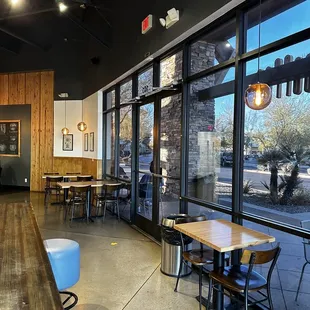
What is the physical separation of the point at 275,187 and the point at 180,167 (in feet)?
5.35

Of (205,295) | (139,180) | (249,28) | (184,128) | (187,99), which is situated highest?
(249,28)

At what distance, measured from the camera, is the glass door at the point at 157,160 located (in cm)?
446

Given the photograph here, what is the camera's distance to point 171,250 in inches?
140

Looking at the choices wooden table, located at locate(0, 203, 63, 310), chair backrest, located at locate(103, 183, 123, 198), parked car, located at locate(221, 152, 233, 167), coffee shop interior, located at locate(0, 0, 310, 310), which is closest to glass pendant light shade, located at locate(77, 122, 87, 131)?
coffee shop interior, located at locate(0, 0, 310, 310)

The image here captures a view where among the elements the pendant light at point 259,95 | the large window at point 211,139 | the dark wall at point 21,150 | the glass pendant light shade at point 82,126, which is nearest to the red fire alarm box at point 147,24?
the large window at point 211,139

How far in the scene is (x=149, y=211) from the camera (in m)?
5.36

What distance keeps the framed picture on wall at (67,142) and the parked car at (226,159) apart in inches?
270

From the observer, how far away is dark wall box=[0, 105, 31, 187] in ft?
32.3

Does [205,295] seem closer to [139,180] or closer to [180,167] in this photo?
[180,167]

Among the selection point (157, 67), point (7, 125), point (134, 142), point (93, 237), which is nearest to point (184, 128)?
point (157, 67)

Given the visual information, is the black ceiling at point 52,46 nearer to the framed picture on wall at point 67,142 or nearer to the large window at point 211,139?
the framed picture on wall at point 67,142

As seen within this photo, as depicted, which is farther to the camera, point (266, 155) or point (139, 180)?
point (139, 180)

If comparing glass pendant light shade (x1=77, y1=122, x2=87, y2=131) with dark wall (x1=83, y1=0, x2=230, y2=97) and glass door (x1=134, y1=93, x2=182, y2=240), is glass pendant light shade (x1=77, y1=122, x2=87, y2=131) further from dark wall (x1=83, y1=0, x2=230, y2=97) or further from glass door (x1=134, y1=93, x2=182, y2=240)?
glass door (x1=134, y1=93, x2=182, y2=240)

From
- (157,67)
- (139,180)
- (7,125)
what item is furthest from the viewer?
(7,125)
